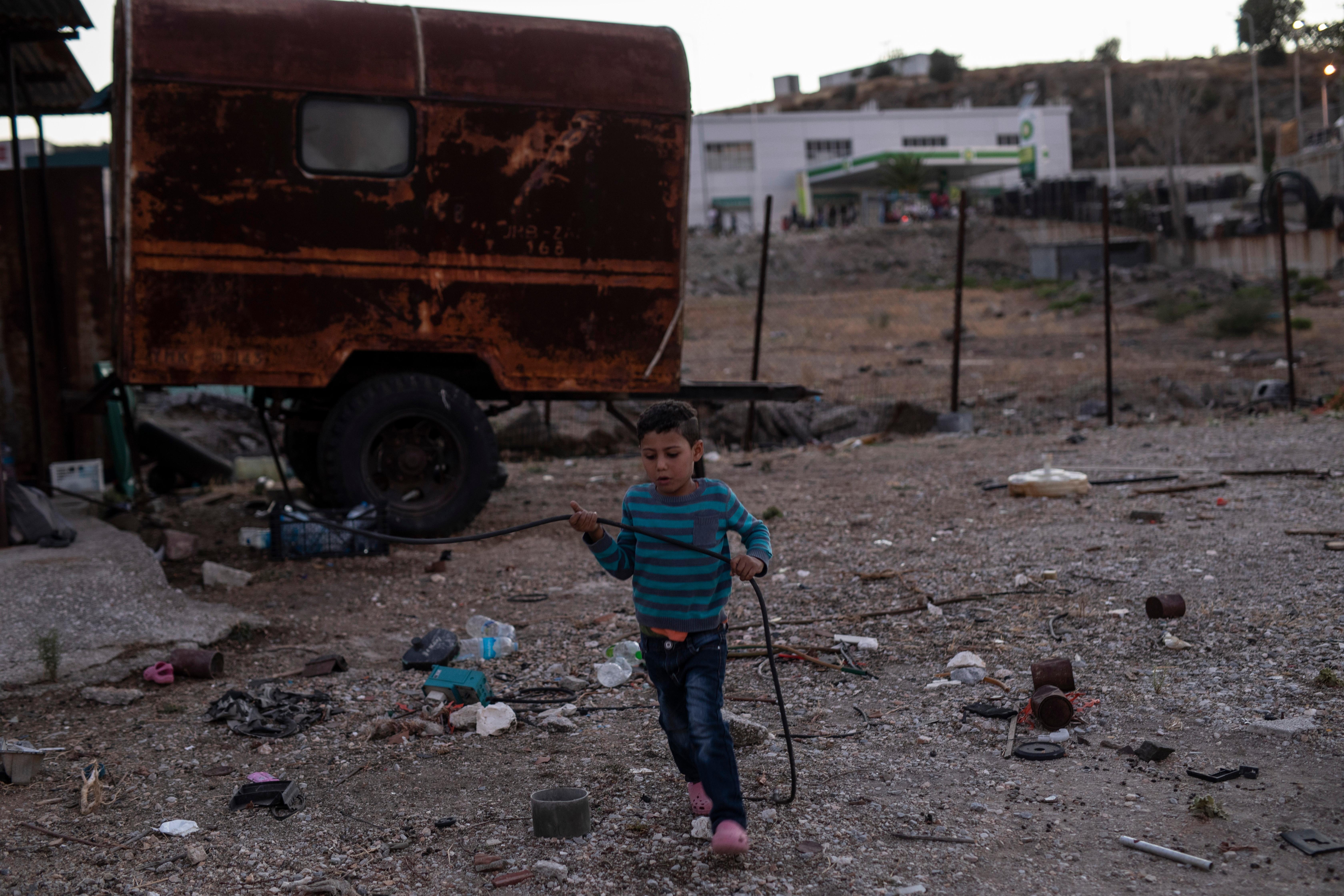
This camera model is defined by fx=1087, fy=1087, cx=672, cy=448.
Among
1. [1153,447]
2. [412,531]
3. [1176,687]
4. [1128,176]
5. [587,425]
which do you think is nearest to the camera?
[1176,687]

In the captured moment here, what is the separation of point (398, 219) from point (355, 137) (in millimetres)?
535

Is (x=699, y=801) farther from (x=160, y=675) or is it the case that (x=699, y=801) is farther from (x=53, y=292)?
(x=53, y=292)

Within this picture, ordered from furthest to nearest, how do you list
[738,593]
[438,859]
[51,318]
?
[51,318] < [738,593] < [438,859]

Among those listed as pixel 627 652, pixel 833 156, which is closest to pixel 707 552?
pixel 627 652

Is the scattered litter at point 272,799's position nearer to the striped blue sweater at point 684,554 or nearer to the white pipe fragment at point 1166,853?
the striped blue sweater at point 684,554

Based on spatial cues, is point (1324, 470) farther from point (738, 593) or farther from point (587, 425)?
point (587, 425)

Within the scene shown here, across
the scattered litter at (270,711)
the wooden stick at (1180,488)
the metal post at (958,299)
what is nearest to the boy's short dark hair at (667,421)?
the scattered litter at (270,711)

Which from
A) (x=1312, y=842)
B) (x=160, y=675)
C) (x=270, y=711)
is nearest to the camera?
(x=1312, y=842)

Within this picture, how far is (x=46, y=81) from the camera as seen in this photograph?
29.5 ft

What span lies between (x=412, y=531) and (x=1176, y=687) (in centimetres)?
446

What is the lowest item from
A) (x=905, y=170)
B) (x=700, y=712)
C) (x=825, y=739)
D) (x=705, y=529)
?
(x=825, y=739)

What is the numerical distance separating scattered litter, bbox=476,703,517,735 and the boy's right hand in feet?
4.08

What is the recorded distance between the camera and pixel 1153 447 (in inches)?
380

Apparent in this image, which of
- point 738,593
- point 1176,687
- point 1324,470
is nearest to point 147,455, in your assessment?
point 738,593
